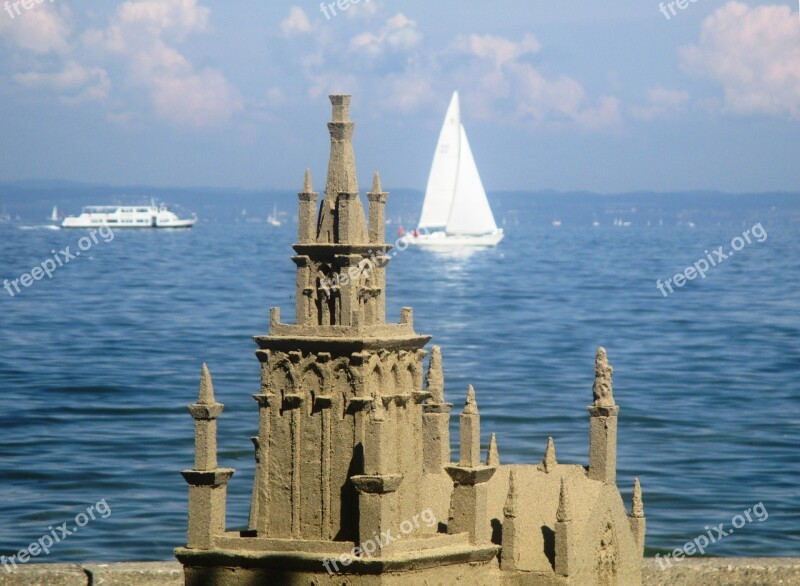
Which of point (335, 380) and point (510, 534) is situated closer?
point (335, 380)

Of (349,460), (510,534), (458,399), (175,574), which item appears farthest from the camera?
(458,399)

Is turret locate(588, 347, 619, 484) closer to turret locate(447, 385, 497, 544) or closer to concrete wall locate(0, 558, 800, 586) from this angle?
turret locate(447, 385, 497, 544)

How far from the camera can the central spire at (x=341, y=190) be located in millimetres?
33406

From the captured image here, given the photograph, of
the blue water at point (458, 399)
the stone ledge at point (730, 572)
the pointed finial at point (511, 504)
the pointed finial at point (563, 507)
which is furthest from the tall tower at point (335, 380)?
the blue water at point (458, 399)

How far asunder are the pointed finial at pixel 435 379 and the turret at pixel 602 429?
3.91 meters

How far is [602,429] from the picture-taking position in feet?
121

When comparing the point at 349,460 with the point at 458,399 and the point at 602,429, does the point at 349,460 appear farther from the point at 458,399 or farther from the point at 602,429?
the point at 458,399

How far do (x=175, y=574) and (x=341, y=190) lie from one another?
18.1 m

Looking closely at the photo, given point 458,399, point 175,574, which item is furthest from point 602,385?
point 458,399

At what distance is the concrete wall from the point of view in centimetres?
4856

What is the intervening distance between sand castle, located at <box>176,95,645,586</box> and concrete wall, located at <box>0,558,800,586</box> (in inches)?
608

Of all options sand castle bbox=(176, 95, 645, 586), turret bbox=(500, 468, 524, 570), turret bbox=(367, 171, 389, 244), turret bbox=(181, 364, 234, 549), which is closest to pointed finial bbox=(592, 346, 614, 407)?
sand castle bbox=(176, 95, 645, 586)

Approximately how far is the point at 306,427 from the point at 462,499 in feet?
10.1

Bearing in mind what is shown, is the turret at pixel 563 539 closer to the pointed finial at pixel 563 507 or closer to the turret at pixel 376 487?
the pointed finial at pixel 563 507
